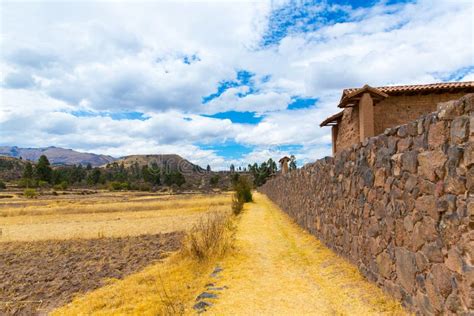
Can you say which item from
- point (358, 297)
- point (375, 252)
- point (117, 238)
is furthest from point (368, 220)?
point (117, 238)

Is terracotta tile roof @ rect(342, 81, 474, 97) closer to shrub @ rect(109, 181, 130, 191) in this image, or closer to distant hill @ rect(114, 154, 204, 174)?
shrub @ rect(109, 181, 130, 191)

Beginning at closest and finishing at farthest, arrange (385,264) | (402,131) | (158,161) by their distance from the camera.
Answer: (402,131) < (385,264) < (158,161)

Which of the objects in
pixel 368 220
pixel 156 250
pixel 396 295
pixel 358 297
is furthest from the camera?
pixel 156 250

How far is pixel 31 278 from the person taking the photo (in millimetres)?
9609

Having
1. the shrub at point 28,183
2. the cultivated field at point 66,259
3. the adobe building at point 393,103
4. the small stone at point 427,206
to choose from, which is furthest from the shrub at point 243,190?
the shrub at point 28,183

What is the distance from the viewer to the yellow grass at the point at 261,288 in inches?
193

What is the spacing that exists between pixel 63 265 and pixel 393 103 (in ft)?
39.5

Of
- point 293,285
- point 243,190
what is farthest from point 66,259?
point 243,190

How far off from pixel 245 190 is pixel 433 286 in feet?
85.1

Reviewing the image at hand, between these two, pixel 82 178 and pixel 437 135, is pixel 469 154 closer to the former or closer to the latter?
pixel 437 135

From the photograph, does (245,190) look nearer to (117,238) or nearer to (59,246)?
(117,238)

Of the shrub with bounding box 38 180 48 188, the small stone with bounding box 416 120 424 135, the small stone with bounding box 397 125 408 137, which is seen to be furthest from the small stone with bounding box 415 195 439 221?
the shrub with bounding box 38 180 48 188

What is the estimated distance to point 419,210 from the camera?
4.07 metres

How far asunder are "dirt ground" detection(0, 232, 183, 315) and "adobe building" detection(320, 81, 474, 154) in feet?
25.9
